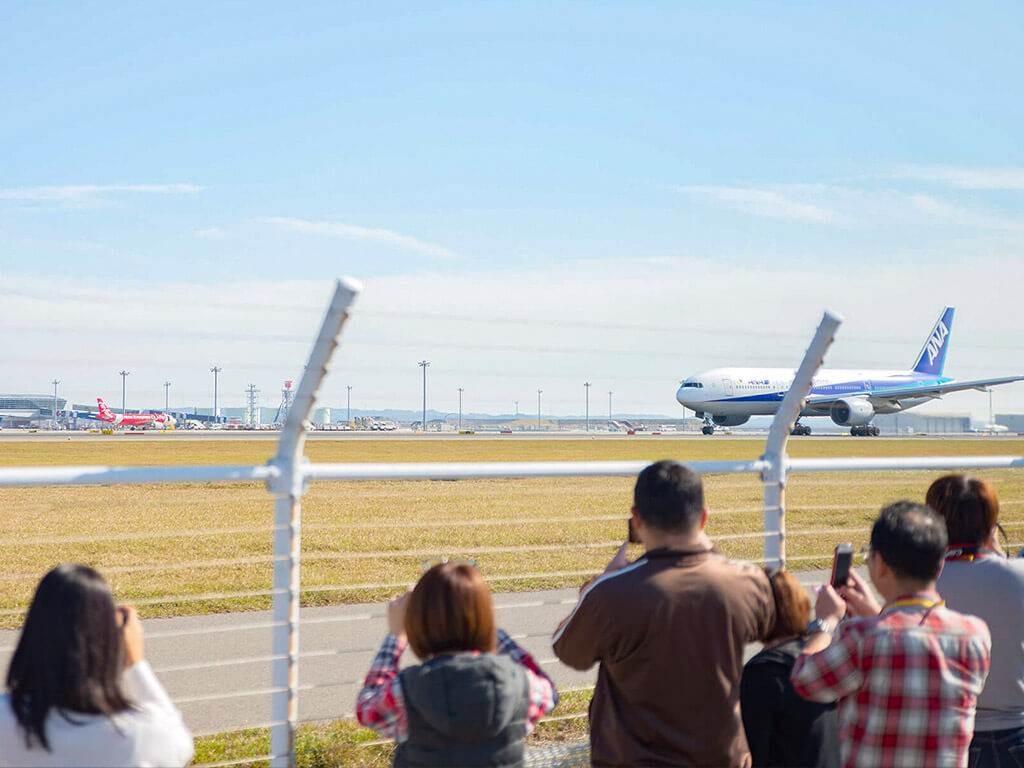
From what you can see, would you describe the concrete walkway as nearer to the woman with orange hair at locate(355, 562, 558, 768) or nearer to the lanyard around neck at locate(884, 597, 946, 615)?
the woman with orange hair at locate(355, 562, 558, 768)

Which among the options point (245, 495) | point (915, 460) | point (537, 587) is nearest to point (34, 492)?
point (245, 495)

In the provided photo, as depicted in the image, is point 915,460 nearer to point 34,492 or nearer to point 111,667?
point 111,667

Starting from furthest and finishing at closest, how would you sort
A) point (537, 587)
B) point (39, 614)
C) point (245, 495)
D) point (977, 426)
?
1. point (977, 426)
2. point (245, 495)
3. point (537, 587)
4. point (39, 614)

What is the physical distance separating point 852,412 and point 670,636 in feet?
178

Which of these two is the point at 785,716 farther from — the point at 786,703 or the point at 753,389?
the point at 753,389

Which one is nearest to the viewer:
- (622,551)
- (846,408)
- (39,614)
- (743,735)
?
(39,614)

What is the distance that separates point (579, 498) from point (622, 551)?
15724 mm

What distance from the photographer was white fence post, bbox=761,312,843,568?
3.74 meters

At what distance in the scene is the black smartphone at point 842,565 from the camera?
3.01 m

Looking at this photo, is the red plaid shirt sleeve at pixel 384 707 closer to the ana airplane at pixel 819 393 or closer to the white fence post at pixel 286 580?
the white fence post at pixel 286 580

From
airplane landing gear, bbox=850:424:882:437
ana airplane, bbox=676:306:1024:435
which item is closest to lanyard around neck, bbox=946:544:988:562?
ana airplane, bbox=676:306:1024:435

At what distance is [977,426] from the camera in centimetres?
11575

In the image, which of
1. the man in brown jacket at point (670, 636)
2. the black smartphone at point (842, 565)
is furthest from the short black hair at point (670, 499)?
the black smartphone at point (842, 565)

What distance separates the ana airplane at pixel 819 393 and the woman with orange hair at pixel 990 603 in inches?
2063
